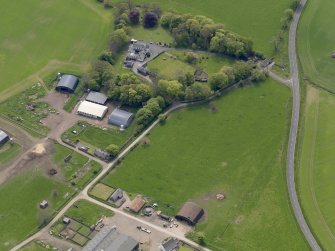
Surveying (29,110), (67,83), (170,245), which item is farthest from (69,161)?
(170,245)

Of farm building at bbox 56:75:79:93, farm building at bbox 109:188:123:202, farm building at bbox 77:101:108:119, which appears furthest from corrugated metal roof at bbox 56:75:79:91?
farm building at bbox 109:188:123:202

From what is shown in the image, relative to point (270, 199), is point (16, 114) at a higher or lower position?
lower

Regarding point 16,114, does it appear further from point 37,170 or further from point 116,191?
point 116,191

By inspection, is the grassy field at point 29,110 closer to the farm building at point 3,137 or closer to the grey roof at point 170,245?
the farm building at point 3,137

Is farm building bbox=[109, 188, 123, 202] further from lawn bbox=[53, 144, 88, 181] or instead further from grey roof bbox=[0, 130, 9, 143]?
grey roof bbox=[0, 130, 9, 143]

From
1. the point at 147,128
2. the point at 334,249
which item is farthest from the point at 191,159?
the point at 334,249

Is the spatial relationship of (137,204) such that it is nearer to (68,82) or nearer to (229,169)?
(229,169)

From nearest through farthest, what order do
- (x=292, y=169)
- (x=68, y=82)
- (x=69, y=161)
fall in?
(x=292, y=169) → (x=69, y=161) → (x=68, y=82)
